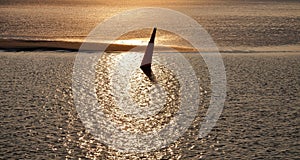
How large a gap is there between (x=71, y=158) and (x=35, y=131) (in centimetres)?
152

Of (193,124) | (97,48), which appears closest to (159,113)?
(193,124)

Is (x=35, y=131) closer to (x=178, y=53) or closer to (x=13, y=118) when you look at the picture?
(x=13, y=118)

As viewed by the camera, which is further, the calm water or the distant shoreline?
the distant shoreline

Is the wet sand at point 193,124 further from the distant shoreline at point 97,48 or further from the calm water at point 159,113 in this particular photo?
the distant shoreline at point 97,48

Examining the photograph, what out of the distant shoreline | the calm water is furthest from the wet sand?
the distant shoreline

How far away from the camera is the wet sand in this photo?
24.9 ft

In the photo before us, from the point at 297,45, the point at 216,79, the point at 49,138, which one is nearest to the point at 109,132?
the point at 49,138

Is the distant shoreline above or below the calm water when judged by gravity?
above

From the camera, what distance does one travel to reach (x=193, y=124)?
920 centimetres

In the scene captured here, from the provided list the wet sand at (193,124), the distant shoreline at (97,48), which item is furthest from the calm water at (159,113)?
the distant shoreline at (97,48)

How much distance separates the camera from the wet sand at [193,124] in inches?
299

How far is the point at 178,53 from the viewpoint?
18.8 meters

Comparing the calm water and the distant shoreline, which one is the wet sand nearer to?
the calm water

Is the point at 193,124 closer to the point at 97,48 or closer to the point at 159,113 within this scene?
the point at 159,113
